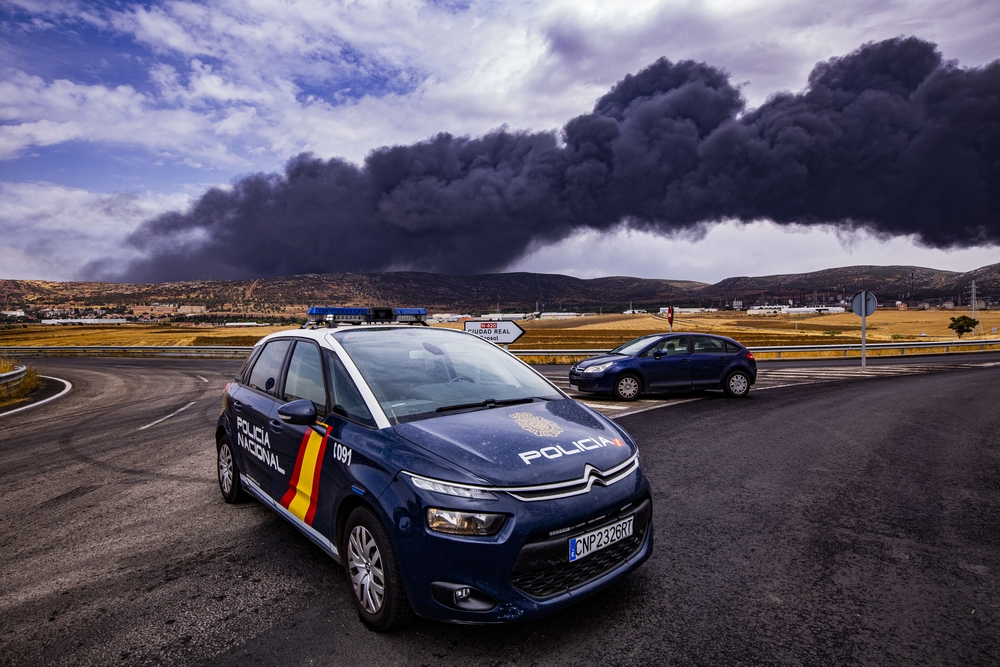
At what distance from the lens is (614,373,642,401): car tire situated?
39.5 feet

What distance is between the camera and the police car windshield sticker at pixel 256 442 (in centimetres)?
432

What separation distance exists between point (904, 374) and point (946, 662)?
18738 millimetres

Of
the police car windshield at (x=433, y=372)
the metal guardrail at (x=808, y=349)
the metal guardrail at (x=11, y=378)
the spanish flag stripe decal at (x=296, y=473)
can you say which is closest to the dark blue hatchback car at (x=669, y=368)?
the police car windshield at (x=433, y=372)

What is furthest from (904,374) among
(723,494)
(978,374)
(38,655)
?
(38,655)

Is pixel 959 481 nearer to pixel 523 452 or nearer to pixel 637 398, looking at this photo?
pixel 523 452

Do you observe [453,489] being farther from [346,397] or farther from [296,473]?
[296,473]

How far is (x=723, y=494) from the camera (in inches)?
212

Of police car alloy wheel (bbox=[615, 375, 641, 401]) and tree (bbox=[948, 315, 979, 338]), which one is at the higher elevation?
police car alloy wheel (bbox=[615, 375, 641, 401])

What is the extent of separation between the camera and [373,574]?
3.08 meters

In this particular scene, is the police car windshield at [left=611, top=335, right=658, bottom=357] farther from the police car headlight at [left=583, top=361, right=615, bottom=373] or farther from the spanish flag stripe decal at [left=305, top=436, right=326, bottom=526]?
the spanish flag stripe decal at [left=305, top=436, right=326, bottom=526]

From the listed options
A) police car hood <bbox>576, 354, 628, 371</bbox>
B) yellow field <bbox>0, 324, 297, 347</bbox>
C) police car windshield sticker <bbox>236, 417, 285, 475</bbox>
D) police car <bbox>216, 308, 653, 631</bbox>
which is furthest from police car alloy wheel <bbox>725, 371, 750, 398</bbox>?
yellow field <bbox>0, 324, 297, 347</bbox>

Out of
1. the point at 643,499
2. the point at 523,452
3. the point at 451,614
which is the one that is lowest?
the point at 451,614

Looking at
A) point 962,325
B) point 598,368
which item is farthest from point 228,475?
point 962,325

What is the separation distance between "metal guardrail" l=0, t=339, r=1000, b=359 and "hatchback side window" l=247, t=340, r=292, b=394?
19.6 metres
